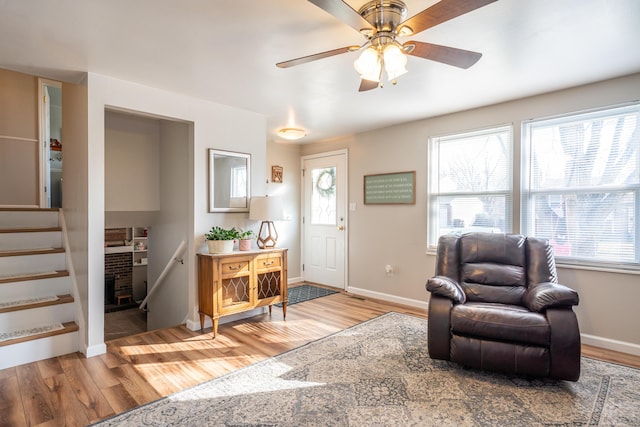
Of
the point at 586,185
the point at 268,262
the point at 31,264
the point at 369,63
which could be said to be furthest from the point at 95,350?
the point at 586,185

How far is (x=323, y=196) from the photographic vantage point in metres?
5.33

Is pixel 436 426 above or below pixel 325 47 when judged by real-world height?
below

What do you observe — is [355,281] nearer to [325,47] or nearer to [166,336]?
[166,336]

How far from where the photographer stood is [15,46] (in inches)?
88.7

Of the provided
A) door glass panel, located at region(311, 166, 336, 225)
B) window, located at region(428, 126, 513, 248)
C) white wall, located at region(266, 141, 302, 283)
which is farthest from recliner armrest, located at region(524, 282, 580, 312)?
white wall, located at region(266, 141, 302, 283)

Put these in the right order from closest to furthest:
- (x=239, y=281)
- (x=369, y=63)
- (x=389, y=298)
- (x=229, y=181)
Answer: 1. (x=369, y=63)
2. (x=239, y=281)
3. (x=229, y=181)
4. (x=389, y=298)

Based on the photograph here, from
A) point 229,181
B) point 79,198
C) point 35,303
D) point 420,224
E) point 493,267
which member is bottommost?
point 35,303

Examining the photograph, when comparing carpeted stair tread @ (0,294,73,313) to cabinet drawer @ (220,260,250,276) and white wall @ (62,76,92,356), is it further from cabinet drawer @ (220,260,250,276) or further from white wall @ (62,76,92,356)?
cabinet drawer @ (220,260,250,276)

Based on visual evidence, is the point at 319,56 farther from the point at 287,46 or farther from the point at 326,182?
the point at 326,182

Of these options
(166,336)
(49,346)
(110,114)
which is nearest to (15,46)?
(110,114)

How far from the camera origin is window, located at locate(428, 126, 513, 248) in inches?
139

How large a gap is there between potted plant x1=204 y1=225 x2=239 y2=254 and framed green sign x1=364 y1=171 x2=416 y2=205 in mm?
2042

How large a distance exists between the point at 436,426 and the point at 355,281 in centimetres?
304

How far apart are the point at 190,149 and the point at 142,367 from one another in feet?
6.67
